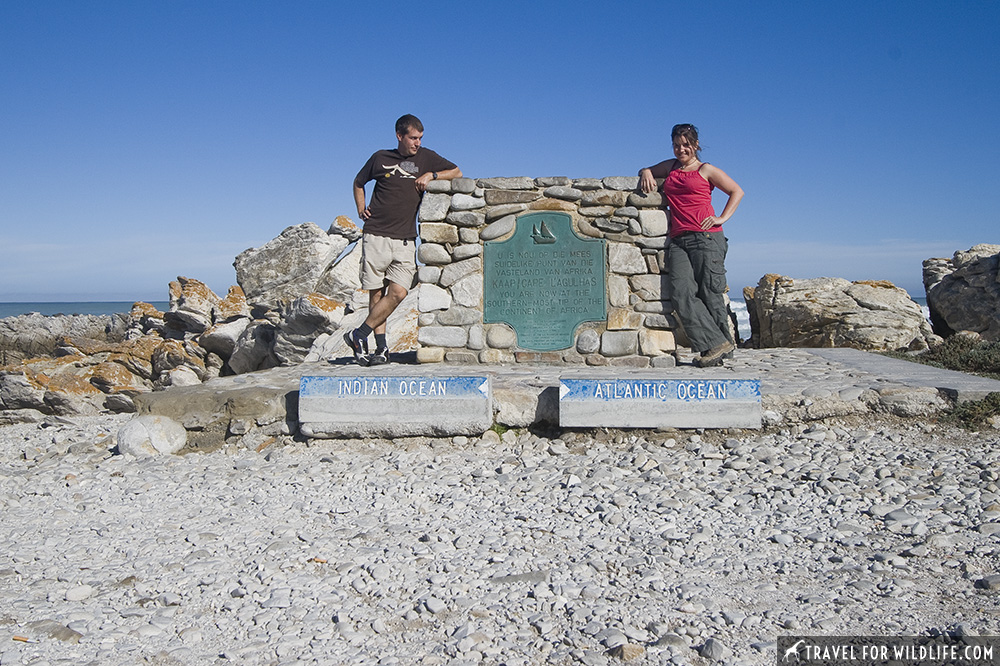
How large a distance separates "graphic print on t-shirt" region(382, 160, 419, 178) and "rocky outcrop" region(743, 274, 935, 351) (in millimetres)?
6333

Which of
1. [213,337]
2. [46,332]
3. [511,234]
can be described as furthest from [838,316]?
[46,332]

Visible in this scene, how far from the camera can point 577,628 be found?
101 inches

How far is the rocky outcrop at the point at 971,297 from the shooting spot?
1119 cm

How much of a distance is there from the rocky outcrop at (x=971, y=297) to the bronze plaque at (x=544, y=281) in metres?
7.44

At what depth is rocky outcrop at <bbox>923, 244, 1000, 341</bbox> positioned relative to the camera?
11188 mm

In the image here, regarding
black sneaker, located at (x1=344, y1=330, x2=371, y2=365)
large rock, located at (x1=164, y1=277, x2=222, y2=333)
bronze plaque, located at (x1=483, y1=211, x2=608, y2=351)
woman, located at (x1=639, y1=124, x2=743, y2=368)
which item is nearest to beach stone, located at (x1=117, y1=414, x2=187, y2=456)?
black sneaker, located at (x1=344, y1=330, x2=371, y2=365)

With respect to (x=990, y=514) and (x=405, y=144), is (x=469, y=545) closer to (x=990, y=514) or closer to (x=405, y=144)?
(x=990, y=514)

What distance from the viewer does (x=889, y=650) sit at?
2.33 m

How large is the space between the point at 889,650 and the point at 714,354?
3.65 m

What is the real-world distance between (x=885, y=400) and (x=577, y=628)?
3221 millimetres

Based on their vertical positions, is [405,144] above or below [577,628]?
above

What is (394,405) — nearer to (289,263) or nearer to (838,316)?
(838,316)

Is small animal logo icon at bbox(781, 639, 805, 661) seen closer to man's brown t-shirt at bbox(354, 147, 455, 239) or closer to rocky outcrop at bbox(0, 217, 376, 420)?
man's brown t-shirt at bbox(354, 147, 455, 239)

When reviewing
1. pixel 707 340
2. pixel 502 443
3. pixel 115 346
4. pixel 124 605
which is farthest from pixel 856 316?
pixel 115 346
